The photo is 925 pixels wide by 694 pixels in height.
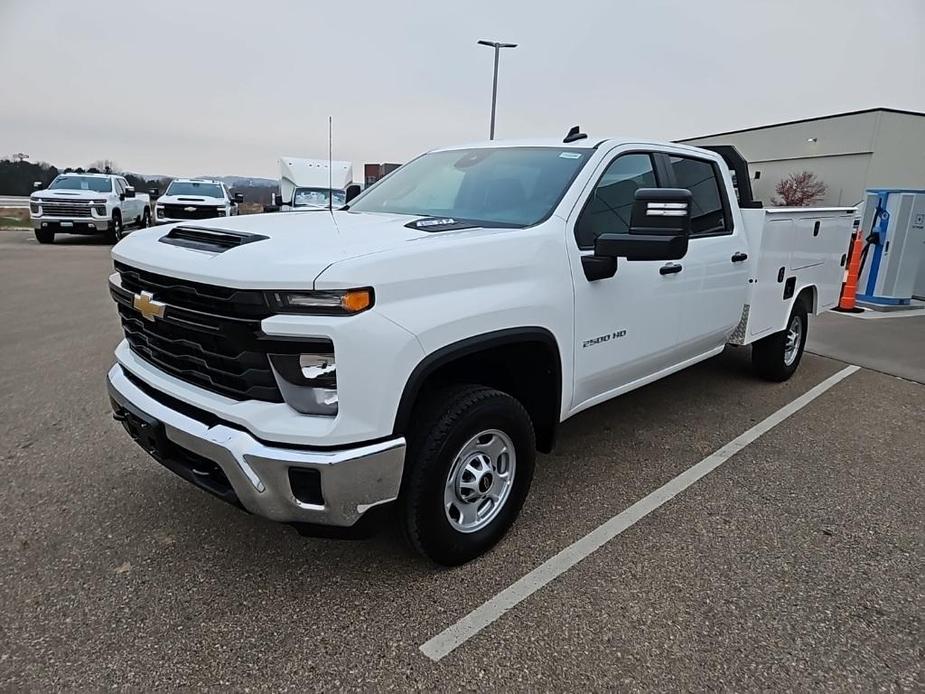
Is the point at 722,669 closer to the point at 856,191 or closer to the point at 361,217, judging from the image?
the point at 361,217

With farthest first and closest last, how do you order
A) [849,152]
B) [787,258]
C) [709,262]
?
[849,152] → [787,258] → [709,262]

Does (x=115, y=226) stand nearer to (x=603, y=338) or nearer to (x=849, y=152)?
(x=603, y=338)

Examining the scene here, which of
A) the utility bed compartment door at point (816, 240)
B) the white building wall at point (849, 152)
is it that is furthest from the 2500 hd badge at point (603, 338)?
the white building wall at point (849, 152)

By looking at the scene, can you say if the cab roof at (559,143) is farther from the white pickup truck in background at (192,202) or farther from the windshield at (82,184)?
the windshield at (82,184)

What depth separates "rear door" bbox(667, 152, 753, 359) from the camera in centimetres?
404

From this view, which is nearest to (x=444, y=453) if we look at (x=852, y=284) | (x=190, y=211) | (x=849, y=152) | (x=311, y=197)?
(x=852, y=284)

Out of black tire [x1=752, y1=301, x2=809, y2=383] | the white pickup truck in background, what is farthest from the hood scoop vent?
the white pickup truck in background

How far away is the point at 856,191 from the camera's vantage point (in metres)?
31.9

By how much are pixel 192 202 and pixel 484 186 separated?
16096 millimetres

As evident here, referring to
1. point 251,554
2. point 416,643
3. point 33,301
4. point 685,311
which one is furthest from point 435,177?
point 33,301

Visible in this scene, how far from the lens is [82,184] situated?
17.7m

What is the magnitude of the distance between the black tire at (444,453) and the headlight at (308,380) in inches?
16.7

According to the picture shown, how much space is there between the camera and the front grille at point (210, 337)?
2275mm

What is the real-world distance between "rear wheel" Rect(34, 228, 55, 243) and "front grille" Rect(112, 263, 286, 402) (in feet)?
58.3
